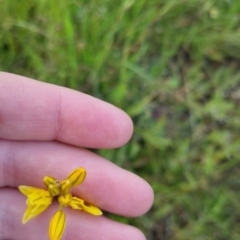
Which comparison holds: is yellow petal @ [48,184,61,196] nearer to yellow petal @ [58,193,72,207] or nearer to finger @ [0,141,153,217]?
yellow petal @ [58,193,72,207]

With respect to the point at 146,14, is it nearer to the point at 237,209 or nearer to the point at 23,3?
the point at 23,3

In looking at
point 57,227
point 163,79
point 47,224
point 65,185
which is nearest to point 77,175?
point 65,185

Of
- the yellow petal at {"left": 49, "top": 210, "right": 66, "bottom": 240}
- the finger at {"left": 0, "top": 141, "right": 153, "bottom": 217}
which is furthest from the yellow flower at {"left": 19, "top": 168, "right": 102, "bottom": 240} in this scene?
the finger at {"left": 0, "top": 141, "right": 153, "bottom": 217}

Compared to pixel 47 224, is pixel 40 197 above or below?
above

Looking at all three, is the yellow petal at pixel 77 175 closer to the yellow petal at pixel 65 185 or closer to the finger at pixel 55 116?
the yellow petal at pixel 65 185

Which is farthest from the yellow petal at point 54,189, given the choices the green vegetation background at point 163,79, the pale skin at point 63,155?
the green vegetation background at point 163,79

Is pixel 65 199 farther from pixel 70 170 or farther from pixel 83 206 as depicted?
pixel 70 170

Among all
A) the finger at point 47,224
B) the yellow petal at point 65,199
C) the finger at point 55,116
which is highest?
the finger at point 55,116

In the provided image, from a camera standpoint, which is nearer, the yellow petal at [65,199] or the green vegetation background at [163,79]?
the yellow petal at [65,199]
